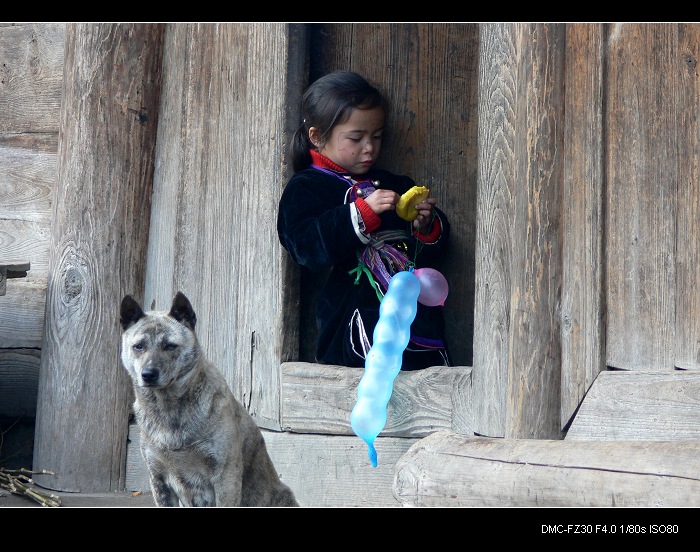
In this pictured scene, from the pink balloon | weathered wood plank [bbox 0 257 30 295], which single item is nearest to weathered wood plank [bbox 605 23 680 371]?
the pink balloon

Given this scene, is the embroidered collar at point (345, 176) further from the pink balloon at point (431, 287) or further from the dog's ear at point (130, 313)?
the dog's ear at point (130, 313)

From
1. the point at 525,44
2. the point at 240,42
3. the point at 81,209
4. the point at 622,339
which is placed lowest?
the point at 622,339

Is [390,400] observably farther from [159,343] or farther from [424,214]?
[159,343]

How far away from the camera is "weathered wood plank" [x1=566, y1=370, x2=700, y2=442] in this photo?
3113 millimetres

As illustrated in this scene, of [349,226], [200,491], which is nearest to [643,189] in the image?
[349,226]

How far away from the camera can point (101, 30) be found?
16.7ft

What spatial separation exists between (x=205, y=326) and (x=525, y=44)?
2.08 meters

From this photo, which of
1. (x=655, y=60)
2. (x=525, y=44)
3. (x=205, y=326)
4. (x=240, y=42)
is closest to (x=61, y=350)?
(x=205, y=326)

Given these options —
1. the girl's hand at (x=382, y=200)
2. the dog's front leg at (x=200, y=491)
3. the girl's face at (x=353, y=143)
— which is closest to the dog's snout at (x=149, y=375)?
the dog's front leg at (x=200, y=491)

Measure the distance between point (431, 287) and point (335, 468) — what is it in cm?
86

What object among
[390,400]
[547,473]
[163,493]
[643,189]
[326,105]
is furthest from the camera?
[326,105]

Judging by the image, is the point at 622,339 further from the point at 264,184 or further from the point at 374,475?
the point at 264,184

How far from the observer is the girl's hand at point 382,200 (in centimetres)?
429

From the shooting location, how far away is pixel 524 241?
3.61 metres
